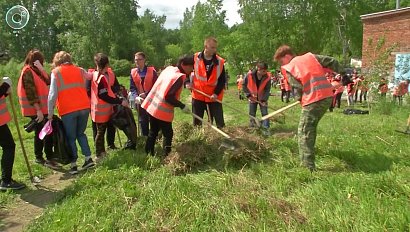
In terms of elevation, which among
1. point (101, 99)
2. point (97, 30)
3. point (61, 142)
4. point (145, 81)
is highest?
point (97, 30)

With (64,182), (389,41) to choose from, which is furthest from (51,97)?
(389,41)

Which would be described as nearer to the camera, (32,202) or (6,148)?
(32,202)

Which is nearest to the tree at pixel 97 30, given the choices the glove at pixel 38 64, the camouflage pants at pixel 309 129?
the glove at pixel 38 64

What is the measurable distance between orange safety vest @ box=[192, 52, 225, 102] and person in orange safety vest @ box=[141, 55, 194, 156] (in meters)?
1.02

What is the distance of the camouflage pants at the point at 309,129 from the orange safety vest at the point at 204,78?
1.88 meters

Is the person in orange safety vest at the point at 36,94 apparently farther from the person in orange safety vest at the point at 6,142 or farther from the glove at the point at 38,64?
the person in orange safety vest at the point at 6,142

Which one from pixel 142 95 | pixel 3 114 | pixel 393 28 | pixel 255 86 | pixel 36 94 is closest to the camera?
pixel 3 114

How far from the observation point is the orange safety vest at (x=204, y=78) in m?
6.01

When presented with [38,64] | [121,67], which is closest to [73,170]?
[38,64]

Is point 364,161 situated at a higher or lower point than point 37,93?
lower

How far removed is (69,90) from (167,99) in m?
1.45

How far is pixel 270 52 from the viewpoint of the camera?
33.1 metres

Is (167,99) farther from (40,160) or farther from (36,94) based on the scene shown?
(40,160)

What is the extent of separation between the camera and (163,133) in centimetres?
533
